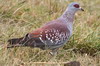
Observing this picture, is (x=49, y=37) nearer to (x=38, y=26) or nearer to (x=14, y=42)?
(x=14, y=42)

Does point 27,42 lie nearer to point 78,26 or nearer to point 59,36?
point 59,36

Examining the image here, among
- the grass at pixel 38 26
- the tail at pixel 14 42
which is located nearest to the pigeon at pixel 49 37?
the tail at pixel 14 42

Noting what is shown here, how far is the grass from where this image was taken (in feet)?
16.4

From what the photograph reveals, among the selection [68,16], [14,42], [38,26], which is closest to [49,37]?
[14,42]

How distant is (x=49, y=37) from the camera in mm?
5152

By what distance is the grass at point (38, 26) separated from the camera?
16.4 ft

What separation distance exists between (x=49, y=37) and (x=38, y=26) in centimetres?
98

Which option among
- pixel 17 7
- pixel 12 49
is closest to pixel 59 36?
pixel 12 49

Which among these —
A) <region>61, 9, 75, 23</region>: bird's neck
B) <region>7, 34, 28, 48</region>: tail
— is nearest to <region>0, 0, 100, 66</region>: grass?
<region>7, 34, 28, 48</region>: tail

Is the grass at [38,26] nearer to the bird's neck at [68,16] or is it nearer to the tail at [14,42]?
the tail at [14,42]

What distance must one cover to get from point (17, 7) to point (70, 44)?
1.22 metres

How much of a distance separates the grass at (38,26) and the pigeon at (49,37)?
0.44 ft

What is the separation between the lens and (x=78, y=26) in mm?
6102

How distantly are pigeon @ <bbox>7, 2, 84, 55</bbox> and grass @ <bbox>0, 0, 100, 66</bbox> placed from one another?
0.13 m
